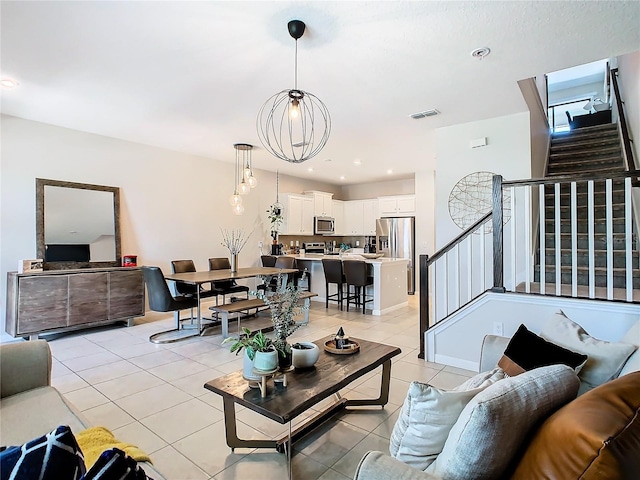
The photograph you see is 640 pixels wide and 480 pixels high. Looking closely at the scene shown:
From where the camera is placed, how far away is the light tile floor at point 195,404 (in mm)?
1984

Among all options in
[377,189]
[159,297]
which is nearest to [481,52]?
[159,297]

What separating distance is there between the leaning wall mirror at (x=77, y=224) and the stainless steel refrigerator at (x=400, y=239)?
18.6 ft

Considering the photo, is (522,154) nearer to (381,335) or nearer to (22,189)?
(381,335)

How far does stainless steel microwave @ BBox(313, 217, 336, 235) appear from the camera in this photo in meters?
8.60

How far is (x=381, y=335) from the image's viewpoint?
453 centimetres

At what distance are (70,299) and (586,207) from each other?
6997 mm

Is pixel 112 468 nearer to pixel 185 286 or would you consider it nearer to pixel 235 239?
pixel 185 286

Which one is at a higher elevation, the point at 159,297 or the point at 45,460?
→ the point at 45,460

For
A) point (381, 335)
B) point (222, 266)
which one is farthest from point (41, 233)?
point (381, 335)

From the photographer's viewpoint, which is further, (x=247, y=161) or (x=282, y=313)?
(x=247, y=161)

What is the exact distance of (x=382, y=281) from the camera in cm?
587

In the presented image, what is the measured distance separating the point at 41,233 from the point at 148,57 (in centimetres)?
318

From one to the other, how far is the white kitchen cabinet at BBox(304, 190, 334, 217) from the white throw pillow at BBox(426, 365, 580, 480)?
25.3 ft

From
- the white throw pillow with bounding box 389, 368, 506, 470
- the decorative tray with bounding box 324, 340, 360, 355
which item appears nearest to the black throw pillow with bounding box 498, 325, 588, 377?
the white throw pillow with bounding box 389, 368, 506, 470
